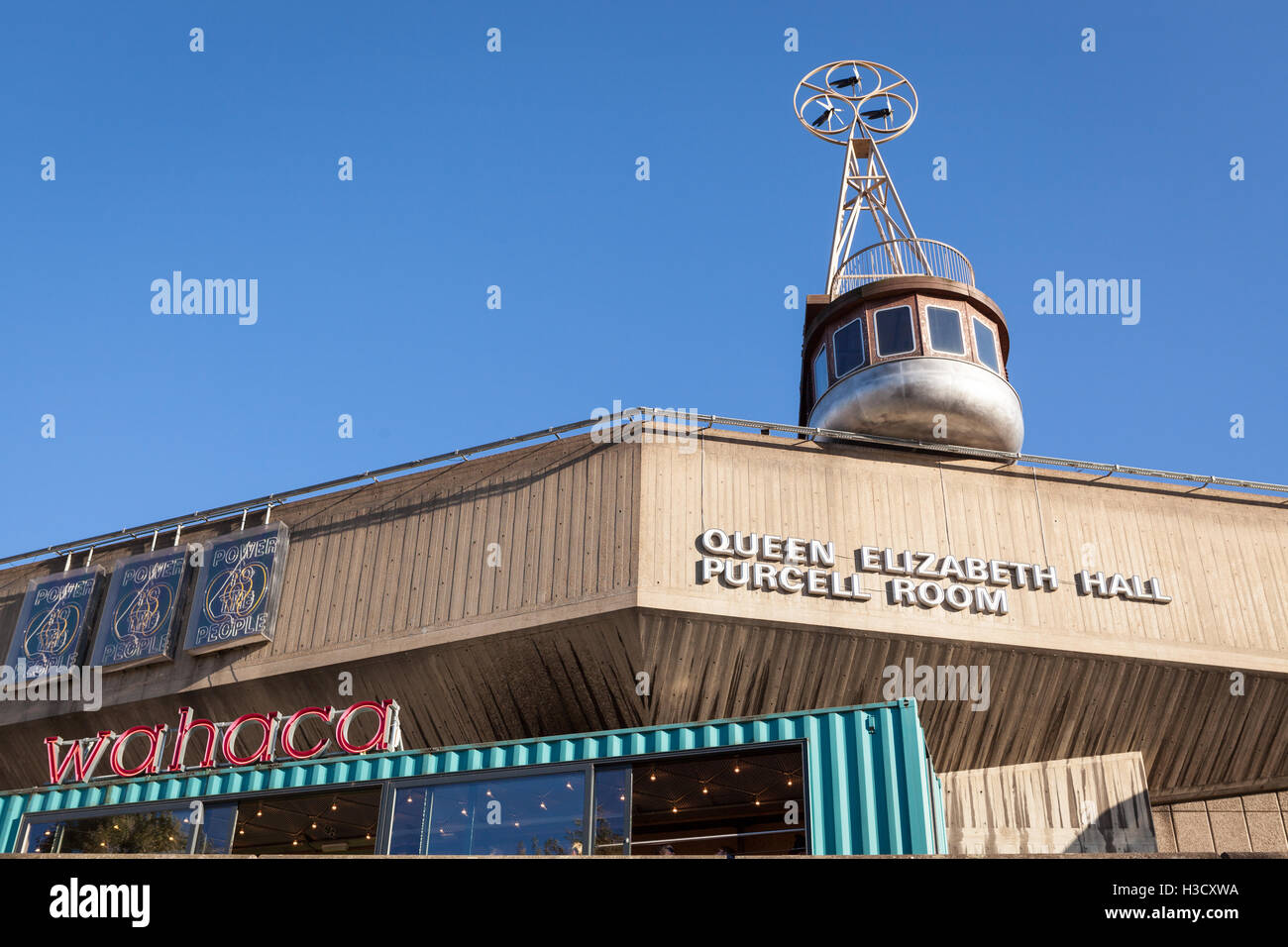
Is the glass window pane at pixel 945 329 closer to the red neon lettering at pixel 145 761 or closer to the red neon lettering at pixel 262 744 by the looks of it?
the red neon lettering at pixel 262 744

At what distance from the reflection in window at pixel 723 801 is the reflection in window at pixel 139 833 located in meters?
7.98

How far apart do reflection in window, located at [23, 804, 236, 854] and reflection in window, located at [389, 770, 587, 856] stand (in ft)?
13.0

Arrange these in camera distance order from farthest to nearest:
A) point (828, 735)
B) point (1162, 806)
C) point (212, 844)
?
point (1162, 806) → point (212, 844) → point (828, 735)

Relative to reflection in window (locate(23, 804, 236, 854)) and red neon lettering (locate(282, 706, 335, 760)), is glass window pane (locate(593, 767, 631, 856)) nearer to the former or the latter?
red neon lettering (locate(282, 706, 335, 760))

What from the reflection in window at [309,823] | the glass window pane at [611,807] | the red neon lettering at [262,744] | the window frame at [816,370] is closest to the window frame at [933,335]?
the window frame at [816,370]

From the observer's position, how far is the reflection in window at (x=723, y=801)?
19766mm

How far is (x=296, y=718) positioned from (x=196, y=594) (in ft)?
22.1

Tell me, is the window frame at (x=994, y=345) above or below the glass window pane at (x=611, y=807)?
above

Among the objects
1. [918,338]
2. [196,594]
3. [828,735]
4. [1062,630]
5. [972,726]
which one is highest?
[918,338]

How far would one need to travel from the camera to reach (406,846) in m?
20.4

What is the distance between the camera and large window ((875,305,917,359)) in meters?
29.9
